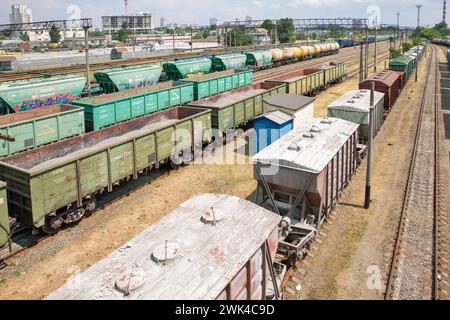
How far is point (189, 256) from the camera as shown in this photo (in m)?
7.75

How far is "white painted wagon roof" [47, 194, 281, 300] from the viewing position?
6.86m

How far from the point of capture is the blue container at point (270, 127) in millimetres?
21375

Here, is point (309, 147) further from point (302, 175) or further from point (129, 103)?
point (129, 103)

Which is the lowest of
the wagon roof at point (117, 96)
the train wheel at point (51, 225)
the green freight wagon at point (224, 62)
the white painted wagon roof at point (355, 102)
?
the train wheel at point (51, 225)

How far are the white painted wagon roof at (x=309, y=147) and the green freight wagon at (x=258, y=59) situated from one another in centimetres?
4438

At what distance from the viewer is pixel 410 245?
13.6m

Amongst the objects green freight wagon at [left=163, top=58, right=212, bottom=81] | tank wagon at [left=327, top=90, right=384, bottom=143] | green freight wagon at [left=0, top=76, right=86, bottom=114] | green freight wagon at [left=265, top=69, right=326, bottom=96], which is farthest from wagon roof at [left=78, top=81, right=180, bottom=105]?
tank wagon at [left=327, top=90, right=384, bottom=143]

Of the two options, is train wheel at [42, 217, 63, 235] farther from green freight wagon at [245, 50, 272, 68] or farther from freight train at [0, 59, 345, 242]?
green freight wagon at [245, 50, 272, 68]

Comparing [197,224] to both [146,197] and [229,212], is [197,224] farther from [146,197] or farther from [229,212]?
[146,197]

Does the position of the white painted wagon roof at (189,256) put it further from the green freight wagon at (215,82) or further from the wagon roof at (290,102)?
the green freight wagon at (215,82)

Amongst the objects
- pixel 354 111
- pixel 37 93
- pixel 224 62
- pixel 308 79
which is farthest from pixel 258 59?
pixel 354 111

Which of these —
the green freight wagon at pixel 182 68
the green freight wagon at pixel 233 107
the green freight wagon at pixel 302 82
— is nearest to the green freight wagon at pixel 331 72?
the green freight wagon at pixel 302 82

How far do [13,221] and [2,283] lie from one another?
85.3 inches
